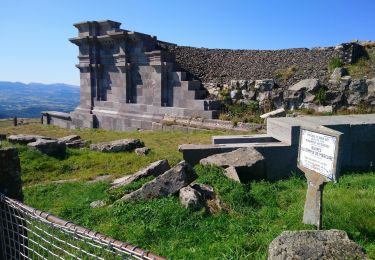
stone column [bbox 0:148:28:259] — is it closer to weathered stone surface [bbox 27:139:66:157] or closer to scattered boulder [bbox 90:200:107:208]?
scattered boulder [bbox 90:200:107:208]

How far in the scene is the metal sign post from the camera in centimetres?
450

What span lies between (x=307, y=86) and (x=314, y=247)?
11602 millimetres

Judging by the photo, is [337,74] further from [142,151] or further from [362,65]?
[142,151]

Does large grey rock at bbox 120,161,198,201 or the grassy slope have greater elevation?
large grey rock at bbox 120,161,198,201

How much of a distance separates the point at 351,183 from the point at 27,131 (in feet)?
49.2

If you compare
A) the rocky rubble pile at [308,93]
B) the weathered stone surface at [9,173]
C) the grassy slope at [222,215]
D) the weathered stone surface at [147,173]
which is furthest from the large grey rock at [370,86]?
the weathered stone surface at [9,173]

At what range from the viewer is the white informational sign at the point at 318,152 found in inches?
179

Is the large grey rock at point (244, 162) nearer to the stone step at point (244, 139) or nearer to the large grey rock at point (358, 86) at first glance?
the stone step at point (244, 139)

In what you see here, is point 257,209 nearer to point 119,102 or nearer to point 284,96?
point 284,96

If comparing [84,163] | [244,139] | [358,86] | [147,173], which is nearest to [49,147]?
[84,163]

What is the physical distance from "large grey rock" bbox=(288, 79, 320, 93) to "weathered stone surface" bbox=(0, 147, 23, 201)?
12.0 metres

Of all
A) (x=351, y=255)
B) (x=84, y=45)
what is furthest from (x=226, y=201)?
(x=84, y=45)

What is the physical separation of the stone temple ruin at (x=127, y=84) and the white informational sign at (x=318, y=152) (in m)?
9.93

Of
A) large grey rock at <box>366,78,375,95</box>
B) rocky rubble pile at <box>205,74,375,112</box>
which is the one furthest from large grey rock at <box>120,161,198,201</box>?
large grey rock at <box>366,78,375,95</box>
